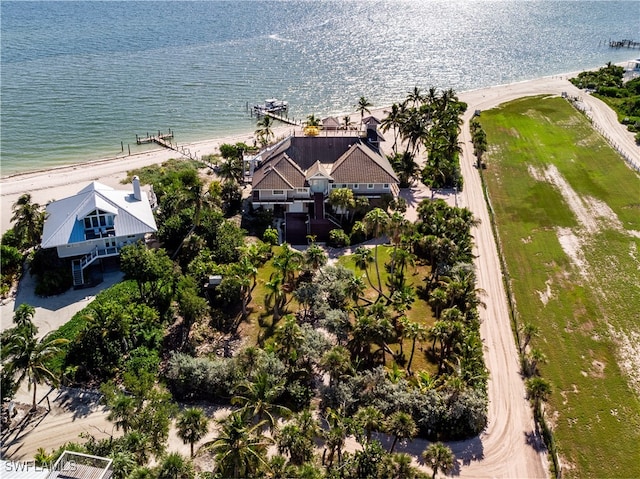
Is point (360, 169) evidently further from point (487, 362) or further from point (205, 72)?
point (205, 72)

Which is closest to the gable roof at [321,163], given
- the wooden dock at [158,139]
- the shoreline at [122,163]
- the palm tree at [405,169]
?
the palm tree at [405,169]

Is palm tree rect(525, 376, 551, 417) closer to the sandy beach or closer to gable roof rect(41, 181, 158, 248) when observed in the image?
the sandy beach

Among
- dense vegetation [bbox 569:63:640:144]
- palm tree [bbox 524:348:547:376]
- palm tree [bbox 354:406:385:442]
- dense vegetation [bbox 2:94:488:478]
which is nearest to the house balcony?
dense vegetation [bbox 2:94:488:478]

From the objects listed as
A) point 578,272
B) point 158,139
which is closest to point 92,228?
point 158,139

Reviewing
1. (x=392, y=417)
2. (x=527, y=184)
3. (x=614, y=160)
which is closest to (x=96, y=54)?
(x=527, y=184)

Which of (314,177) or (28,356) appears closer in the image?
(28,356)
